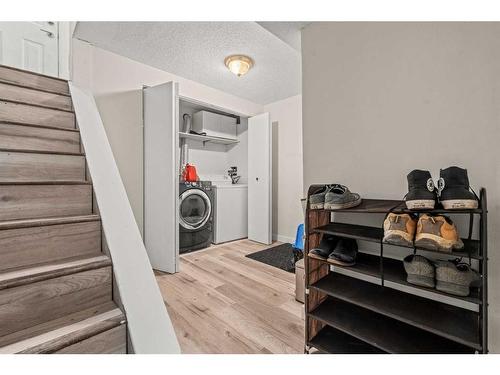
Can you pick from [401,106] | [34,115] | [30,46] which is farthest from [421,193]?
[30,46]

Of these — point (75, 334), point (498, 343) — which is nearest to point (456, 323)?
point (498, 343)

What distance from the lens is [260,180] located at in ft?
11.2

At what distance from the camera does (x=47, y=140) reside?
132cm

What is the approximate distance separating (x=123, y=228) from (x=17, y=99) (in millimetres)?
1288

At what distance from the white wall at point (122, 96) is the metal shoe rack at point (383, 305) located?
208 cm

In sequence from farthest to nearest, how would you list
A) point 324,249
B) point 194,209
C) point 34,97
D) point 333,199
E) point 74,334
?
point 194,209, point 34,97, point 324,249, point 333,199, point 74,334

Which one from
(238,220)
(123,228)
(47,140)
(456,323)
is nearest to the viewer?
(456,323)

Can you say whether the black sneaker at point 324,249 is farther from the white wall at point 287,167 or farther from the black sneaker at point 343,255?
the white wall at point 287,167

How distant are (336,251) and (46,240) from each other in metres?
1.29

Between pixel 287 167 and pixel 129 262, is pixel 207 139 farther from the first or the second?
pixel 129 262

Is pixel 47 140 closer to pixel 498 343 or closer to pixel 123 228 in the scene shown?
pixel 123 228

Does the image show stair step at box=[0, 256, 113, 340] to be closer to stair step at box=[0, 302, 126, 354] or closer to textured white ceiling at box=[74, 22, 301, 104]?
stair step at box=[0, 302, 126, 354]

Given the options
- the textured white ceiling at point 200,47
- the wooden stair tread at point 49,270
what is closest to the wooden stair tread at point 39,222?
the wooden stair tread at point 49,270

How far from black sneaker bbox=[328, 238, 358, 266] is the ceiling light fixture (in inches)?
81.0
